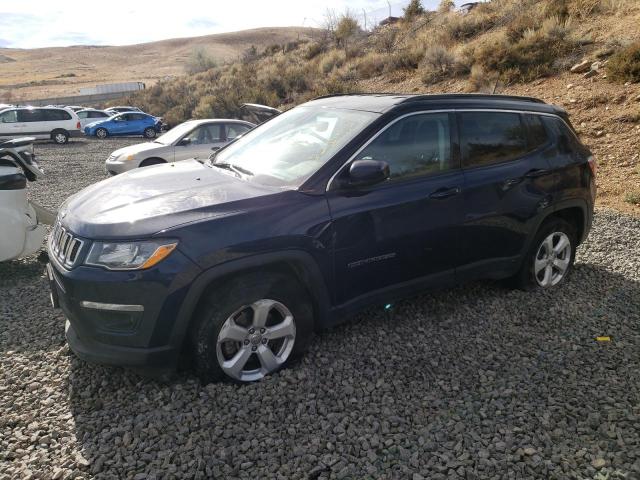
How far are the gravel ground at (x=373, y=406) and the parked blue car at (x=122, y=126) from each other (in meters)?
21.4

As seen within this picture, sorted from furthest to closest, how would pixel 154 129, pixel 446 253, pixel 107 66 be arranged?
pixel 107 66 → pixel 154 129 → pixel 446 253

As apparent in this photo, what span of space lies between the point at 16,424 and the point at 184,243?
144 centimetres

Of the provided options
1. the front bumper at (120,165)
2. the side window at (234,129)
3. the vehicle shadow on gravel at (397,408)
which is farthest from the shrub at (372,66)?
the vehicle shadow on gravel at (397,408)

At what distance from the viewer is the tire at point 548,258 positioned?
4.41 metres

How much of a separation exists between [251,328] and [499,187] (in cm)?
226

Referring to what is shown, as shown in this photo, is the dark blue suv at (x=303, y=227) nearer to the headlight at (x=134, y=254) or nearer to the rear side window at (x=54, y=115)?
the headlight at (x=134, y=254)

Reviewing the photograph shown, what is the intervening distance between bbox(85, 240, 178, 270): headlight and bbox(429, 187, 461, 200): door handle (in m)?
1.87

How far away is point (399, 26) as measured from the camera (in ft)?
84.8

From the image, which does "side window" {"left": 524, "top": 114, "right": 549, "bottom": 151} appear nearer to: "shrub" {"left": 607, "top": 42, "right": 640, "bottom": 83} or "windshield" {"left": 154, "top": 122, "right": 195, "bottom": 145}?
"windshield" {"left": 154, "top": 122, "right": 195, "bottom": 145}

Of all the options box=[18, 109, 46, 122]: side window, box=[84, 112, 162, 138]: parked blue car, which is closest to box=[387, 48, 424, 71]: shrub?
box=[84, 112, 162, 138]: parked blue car

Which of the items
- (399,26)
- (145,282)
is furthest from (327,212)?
(399,26)

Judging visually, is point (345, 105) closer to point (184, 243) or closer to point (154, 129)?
point (184, 243)

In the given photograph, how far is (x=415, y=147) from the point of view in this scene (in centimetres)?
363

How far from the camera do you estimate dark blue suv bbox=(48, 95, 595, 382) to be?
2.80 meters
